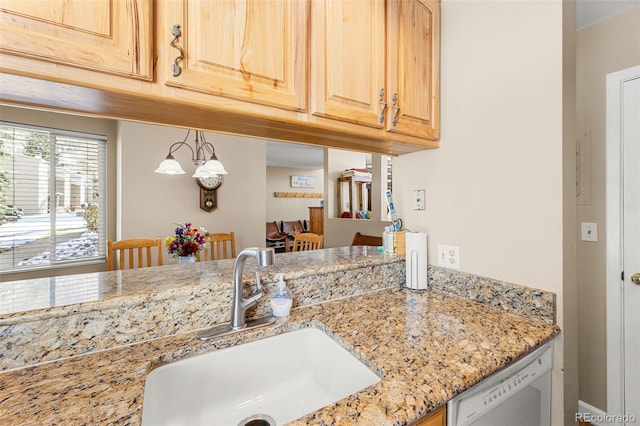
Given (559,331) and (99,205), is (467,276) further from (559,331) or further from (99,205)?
(99,205)

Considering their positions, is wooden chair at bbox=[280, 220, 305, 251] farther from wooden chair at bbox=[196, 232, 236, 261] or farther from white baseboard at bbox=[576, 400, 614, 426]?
white baseboard at bbox=[576, 400, 614, 426]

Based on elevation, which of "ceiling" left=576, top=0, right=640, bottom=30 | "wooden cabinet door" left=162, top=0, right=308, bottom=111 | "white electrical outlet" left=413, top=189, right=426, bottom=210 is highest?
"ceiling" left=576, top=0, right=640, bottom=30

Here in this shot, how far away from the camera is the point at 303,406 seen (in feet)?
2.90

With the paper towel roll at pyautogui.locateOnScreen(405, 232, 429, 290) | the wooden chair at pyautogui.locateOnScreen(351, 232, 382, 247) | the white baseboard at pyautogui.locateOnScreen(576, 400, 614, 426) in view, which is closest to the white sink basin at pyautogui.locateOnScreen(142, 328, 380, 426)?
the paper towel roll at pyautogui.locateOnScreen(405, 232, 429, 290)

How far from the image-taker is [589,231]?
5.40 feet

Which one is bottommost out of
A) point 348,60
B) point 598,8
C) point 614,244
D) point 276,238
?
point 276,238

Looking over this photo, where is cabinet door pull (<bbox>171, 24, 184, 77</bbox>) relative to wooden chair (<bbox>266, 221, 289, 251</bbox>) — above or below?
above

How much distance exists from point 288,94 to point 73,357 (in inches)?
38.8

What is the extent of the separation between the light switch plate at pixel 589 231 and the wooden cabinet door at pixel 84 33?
7.41 ft

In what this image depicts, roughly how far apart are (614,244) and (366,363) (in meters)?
1.70

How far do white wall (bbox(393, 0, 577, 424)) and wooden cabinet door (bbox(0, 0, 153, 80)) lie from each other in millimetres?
1210

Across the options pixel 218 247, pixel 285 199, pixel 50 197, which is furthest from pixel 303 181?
pixel 50 197

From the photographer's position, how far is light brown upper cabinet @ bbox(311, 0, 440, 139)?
976mm

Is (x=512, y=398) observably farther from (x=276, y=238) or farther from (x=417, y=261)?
(x=276, y=238)
